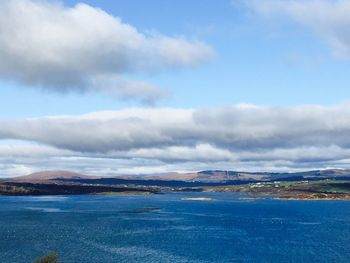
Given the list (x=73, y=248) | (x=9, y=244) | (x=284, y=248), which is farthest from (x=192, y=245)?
(x=9, y=244)

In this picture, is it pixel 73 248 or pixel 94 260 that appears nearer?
pixel 94 260

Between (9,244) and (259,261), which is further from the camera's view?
(9,244)

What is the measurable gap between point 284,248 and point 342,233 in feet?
174

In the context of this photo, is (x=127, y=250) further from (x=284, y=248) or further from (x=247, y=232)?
(x=247, y=232)

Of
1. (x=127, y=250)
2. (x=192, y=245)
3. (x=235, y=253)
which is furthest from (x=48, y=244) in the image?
(x=235, y=253)

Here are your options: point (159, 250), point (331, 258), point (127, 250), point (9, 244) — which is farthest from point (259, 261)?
point (9, 244)

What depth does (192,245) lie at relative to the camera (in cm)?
14800

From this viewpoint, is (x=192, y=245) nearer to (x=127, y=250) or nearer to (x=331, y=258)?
(x=127, y=250)

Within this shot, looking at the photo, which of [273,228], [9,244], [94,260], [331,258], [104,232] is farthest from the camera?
[273,228]

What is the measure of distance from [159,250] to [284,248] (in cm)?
4296

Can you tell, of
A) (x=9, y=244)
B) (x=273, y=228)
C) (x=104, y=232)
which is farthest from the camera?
(x=273, y=228)

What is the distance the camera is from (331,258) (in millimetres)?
128875

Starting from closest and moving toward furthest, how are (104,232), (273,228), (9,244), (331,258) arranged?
(331,258) → (9,244) → (104,232) → (273,228)

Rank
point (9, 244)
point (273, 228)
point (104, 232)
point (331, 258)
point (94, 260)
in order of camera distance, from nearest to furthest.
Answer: point (94, 260) < point (331, 258) < point (9, 244) < point (104, 232) < point (273, 228)
